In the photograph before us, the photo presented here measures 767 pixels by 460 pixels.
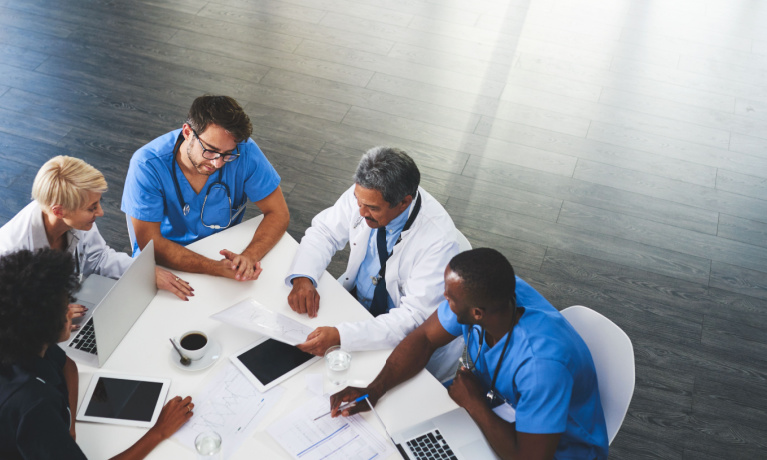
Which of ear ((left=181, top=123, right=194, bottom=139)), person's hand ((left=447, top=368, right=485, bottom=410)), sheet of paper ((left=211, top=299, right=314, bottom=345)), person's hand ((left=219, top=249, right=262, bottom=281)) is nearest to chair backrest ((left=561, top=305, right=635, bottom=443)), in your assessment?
person's hand ((left=447, top=368, right=485, bottom=410))

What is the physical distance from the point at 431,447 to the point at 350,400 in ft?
0.87

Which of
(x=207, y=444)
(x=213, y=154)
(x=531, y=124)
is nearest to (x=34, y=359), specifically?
(x=207, y=444)

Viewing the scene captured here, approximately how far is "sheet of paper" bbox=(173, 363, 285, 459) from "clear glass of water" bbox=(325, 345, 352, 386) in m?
0.16

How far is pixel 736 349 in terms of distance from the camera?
3188 millimetres

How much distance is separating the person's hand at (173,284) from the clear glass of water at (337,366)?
569mm

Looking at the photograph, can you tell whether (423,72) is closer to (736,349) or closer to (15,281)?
(736,349)

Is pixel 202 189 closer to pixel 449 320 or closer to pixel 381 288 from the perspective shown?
pixel 381 288

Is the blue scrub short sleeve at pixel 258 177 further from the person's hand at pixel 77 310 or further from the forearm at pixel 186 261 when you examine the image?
the person's hand at pixel 77 310

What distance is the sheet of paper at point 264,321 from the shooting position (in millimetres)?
2053

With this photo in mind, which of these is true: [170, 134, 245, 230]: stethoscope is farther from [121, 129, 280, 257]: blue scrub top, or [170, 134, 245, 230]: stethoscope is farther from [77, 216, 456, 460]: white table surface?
[77, 216, 456, 460]: white table surface

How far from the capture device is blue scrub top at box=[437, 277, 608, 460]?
5.91 ft

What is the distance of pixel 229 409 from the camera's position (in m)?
1.88

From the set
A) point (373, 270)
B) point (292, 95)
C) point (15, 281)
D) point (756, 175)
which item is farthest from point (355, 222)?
point (756, 175)

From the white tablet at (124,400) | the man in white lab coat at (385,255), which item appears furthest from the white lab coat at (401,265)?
the white tablet at (124,400)
